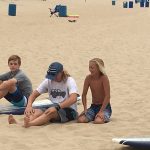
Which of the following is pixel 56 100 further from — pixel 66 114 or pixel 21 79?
pixel 21 79

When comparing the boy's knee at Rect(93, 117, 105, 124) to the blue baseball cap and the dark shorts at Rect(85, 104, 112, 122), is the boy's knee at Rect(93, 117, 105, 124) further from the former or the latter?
the blue baseball cap

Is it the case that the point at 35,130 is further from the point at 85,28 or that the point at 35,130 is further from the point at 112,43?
the point at 85,28

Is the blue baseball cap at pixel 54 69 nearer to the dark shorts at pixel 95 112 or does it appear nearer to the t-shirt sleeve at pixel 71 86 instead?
the t-shirt sleeve at pixel 71 86

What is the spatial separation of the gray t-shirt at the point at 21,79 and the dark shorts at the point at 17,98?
7 cm

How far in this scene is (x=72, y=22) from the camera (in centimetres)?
2488

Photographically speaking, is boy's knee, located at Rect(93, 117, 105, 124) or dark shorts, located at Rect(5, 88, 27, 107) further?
dark shorts, located at Rect(5, 88, 27, 107)

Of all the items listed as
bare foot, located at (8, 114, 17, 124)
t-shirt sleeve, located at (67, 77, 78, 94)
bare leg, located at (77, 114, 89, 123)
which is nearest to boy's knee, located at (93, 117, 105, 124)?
bare leg, located at (77, 114, 89, 123)

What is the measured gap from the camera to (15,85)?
5863mm

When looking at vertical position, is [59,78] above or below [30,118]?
above

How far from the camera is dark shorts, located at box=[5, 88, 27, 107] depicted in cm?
596

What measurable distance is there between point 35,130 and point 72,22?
1995 cm

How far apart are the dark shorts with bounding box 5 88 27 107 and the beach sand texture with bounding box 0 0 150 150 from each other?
269 millimetres

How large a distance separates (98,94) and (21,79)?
102 cm

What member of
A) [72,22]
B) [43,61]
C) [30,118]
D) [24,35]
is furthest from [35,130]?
[72,22]
